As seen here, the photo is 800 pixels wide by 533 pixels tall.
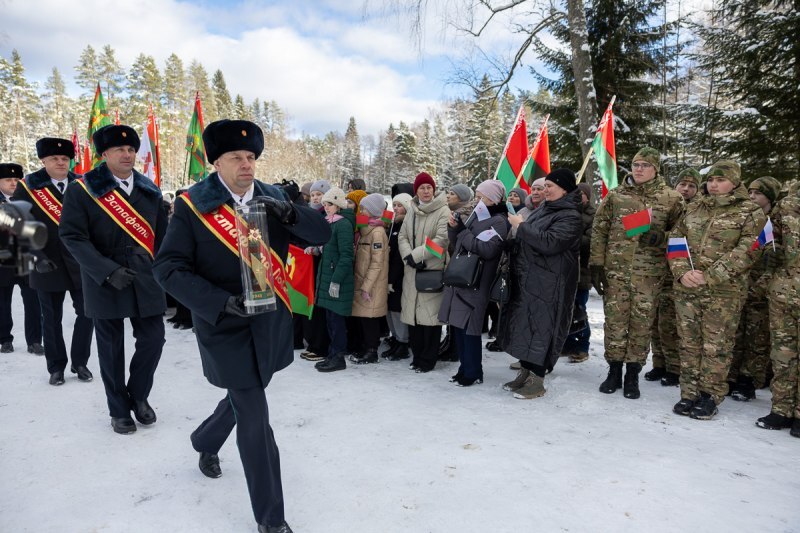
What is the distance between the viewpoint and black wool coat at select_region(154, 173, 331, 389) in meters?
2.52

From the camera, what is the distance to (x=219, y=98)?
61156mm

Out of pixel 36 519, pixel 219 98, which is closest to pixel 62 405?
pixel 36 519

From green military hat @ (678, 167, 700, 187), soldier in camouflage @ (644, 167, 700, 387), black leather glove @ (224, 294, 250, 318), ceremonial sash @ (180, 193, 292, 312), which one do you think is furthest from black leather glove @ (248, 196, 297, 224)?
green military hat @ (678, 167, 700, 187)

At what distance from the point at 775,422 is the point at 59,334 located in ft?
22.8

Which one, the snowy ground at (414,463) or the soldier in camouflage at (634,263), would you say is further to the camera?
the soldier in camouflage at (634,263)

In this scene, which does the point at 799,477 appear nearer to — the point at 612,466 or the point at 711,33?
the point at 612,466

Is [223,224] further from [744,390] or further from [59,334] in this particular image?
[744,390]

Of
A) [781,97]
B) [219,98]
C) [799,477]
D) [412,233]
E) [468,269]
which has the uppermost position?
[219,98]

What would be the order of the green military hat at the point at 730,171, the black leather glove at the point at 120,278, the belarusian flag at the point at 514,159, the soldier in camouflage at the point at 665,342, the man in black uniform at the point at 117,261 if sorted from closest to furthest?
1. the black leather glove at the point at 120,278
2. the man in black uniform at the point at 117,261
3. the green military hat at the point at 730,171
4. the soldier in camouflage at the point at 665,342
5. the belarusian flag at the point at 514,159

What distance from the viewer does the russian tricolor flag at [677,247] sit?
14.8 feet

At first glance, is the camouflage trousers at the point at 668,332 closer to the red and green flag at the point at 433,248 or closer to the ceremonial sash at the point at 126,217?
the red and green flag at the point at 433,248

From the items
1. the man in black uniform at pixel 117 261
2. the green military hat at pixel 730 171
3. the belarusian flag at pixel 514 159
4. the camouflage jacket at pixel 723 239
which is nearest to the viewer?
the man in black uniform at pixel 117 261

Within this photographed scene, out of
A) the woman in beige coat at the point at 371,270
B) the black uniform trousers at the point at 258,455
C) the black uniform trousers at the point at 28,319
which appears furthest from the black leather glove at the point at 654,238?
the black uniform trousers at the point at 28,319

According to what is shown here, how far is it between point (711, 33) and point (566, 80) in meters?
3.53
